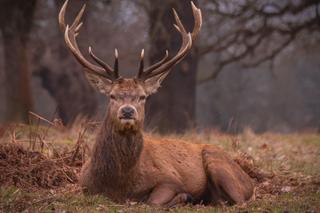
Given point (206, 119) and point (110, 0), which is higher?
point (110, 0)

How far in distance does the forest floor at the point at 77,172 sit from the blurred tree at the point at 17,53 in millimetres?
6378

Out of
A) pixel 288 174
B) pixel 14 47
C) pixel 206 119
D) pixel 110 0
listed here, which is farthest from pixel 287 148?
pixel 206 119

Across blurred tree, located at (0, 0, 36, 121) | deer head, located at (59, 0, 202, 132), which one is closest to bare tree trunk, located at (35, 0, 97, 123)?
blurred tree, located at (0, 0, 36, 121)

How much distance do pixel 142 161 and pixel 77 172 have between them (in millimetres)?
1291

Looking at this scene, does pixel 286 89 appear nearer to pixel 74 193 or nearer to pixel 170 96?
pixel 170 96

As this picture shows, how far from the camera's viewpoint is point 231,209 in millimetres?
7418

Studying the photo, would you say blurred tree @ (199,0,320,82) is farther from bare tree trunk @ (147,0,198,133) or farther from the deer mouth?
the deer mouth

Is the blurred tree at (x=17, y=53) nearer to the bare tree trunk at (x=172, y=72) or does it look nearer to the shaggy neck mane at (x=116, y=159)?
the bare tree trunk at (x=172, y=72)

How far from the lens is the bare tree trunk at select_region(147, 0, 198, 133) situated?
56.8 ft

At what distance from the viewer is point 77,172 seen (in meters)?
9.14

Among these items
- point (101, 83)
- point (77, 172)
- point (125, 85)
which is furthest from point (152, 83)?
point (77, 172)

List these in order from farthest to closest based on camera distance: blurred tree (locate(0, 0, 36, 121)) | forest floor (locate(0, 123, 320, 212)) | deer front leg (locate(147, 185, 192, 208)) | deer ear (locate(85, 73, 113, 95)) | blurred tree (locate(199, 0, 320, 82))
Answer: blurred tree (locate(199, 0, 320, 82)), blurred tree (locate(0, 0, 36, 121)), deer ear (locate(85, 73, 113, 95)), deer front leg (locate(147, 185, 192, 208)), forest floor (locate(0, 123, 320, 212))

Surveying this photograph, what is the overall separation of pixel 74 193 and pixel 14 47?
478 inches

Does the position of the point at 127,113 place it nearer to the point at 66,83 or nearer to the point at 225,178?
the point at 225,178
